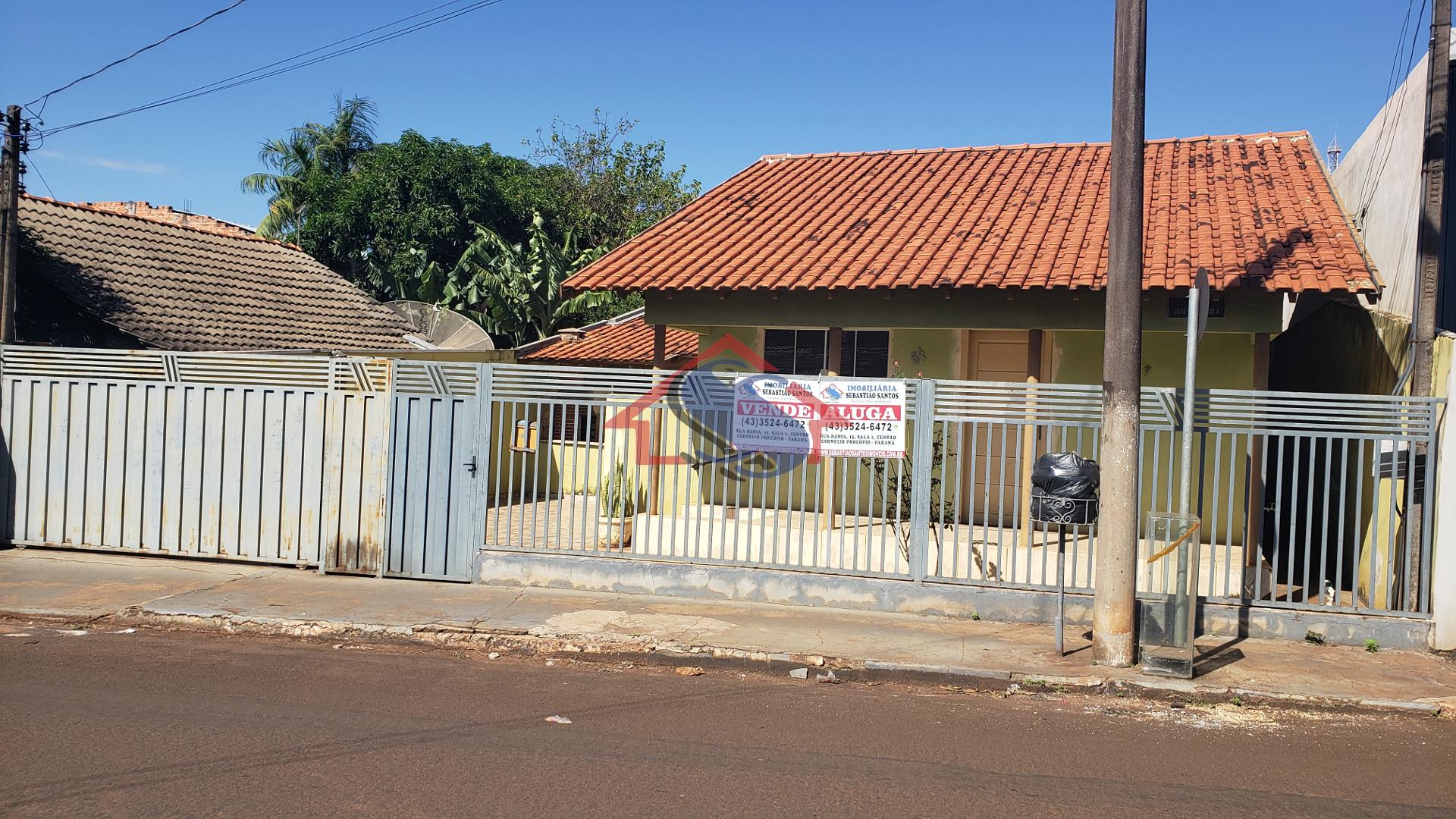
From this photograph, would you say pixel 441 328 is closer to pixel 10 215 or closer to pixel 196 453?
pixel 10 215

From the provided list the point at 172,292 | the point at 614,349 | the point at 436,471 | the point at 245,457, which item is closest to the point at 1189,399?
the point at 436,471

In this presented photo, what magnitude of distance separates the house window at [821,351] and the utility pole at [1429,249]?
219 inches

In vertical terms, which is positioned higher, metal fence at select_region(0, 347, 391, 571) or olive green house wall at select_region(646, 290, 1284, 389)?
olive green house wall at select_region(646, 290, 1284, 389)

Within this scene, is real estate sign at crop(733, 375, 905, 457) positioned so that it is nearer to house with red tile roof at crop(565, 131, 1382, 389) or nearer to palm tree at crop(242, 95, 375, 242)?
house with red tile roof at crop(565, 131, 1382, 389)

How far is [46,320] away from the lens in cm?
1387

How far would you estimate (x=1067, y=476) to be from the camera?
757 centimetres

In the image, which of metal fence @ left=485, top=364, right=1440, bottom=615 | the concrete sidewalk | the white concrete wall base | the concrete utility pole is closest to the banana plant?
metal fence @ left=485, top=364, right=1440, bottom=615

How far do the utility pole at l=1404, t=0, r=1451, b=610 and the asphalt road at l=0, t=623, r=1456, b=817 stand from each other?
5.99 ft

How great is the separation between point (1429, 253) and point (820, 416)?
4794 millimetres

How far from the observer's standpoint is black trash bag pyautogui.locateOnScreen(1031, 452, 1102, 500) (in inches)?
297

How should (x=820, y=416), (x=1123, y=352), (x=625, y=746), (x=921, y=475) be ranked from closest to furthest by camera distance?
(x=625, y=746) → (x=1123, y=352) → (x=921, y=475) → (x=820, y=416)

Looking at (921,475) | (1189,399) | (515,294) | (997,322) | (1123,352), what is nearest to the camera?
(1123,352)

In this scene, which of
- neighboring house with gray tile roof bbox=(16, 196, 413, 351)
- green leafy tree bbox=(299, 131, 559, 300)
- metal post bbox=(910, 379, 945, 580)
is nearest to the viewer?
metal post bbox=(910, 379, 945, 580)

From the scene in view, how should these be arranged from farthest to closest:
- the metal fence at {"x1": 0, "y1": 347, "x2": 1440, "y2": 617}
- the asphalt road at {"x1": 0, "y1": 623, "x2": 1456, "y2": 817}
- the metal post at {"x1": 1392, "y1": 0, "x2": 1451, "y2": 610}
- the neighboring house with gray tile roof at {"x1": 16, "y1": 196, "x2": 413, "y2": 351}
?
the neighboring house with gray tile roof at {"x1": 16, "y1": 196, "x2": 413, "y2": 351}, the metal fence at {"x1": 0, "y1": 347, "x2": 1440, "y2": 617}, the metal post at {"x1": 1392, "y1": 0, "x2": 1451, "y2": 610}, the asphalt road at {"x1": 0, "y1": 623, "x2": 1456, "y2": 817}
